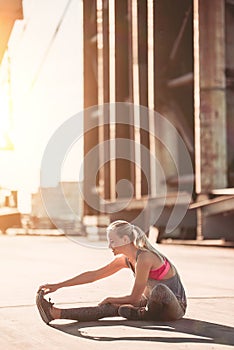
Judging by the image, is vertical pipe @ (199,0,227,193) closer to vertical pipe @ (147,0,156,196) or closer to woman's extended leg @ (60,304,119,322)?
vertical pipe @ (147,0,156,196)

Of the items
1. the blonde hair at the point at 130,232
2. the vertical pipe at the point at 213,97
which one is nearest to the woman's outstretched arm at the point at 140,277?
the blonde hair at the point at 130,232

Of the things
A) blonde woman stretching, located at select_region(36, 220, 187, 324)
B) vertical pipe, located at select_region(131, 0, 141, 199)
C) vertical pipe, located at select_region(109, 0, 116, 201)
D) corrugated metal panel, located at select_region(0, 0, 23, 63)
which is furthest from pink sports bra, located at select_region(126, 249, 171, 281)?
vertical pipe, located at select_region(109, 0, 116, 201)

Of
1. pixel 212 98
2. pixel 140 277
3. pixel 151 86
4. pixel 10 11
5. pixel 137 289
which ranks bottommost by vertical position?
pixel 137 289

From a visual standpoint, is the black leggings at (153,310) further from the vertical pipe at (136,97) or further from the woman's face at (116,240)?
the vertical pipe at (136,97)

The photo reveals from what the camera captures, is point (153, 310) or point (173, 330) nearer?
point (173, 330)

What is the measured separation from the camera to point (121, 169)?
33219mm

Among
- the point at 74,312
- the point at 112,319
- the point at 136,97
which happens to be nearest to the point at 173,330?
the point at 112,319

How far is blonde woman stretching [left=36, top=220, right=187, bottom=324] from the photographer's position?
7230 mm

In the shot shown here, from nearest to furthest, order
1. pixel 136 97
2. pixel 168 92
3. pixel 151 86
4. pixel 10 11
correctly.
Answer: pixel 10 11, pixel 151 86, pixel 168 92, pixel 136 97

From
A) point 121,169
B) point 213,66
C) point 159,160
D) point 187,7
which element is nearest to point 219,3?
point 213,66

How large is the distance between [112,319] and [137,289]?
1.77ft

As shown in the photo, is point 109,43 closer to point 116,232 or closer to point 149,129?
point 149,129

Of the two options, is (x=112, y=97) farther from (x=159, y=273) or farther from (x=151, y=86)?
(x=159, y=273)

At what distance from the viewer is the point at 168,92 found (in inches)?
1138
